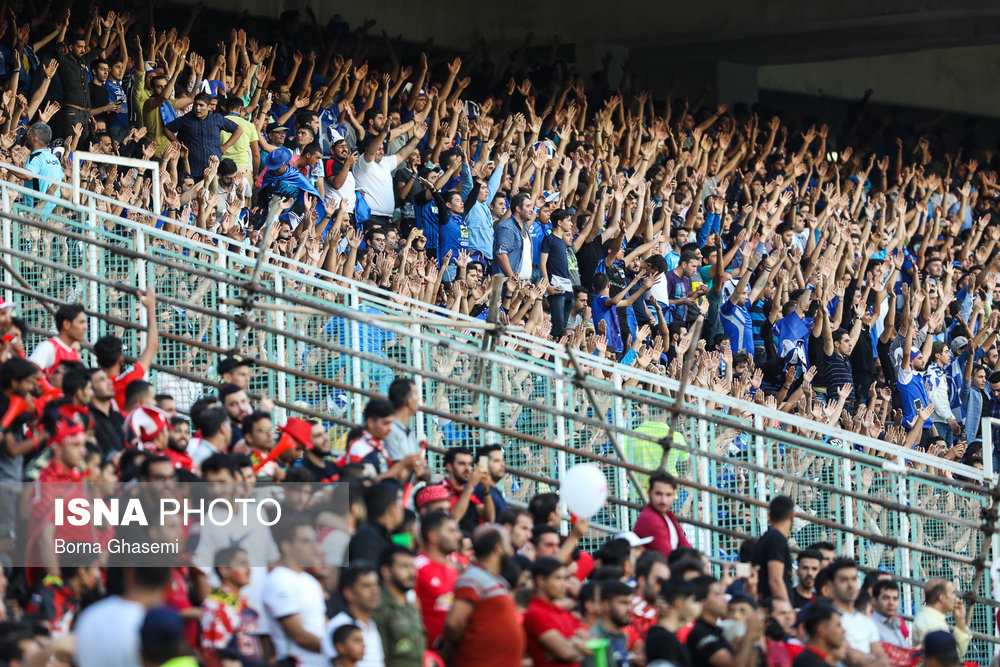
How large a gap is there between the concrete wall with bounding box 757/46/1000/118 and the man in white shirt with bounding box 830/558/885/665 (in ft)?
54.1

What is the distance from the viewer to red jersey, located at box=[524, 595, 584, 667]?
6.77 m

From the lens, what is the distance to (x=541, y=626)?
22.2ft

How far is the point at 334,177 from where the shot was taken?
1397 cm

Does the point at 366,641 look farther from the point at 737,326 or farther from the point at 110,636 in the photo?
the point at 737,326

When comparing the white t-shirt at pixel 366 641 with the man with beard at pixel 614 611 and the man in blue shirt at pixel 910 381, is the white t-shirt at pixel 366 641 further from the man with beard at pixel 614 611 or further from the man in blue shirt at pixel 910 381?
the man in blue shirt at pixel 910 381

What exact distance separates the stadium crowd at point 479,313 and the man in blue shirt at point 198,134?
0.02 meters

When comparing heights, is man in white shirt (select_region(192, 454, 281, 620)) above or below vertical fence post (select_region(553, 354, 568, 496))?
below

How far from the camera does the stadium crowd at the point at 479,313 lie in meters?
6.57

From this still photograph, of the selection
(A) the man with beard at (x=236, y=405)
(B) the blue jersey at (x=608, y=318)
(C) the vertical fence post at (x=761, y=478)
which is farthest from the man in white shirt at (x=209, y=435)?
(B) the blue jersey at (x=608, y=318)

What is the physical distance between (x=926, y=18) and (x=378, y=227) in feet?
32.3

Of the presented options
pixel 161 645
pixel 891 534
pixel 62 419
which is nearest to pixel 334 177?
pixel 891 534

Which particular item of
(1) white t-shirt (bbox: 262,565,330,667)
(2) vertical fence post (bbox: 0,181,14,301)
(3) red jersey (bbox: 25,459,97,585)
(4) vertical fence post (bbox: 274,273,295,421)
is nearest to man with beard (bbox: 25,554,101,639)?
(3) red jersey (bbox: 25,459,97,585)

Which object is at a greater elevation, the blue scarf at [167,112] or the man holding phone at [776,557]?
the blue scarf at [167,112]

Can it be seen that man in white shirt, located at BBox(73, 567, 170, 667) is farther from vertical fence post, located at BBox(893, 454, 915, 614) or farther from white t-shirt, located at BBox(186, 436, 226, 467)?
vertical fence post, located at BBox(893, 454, 915, 614)
